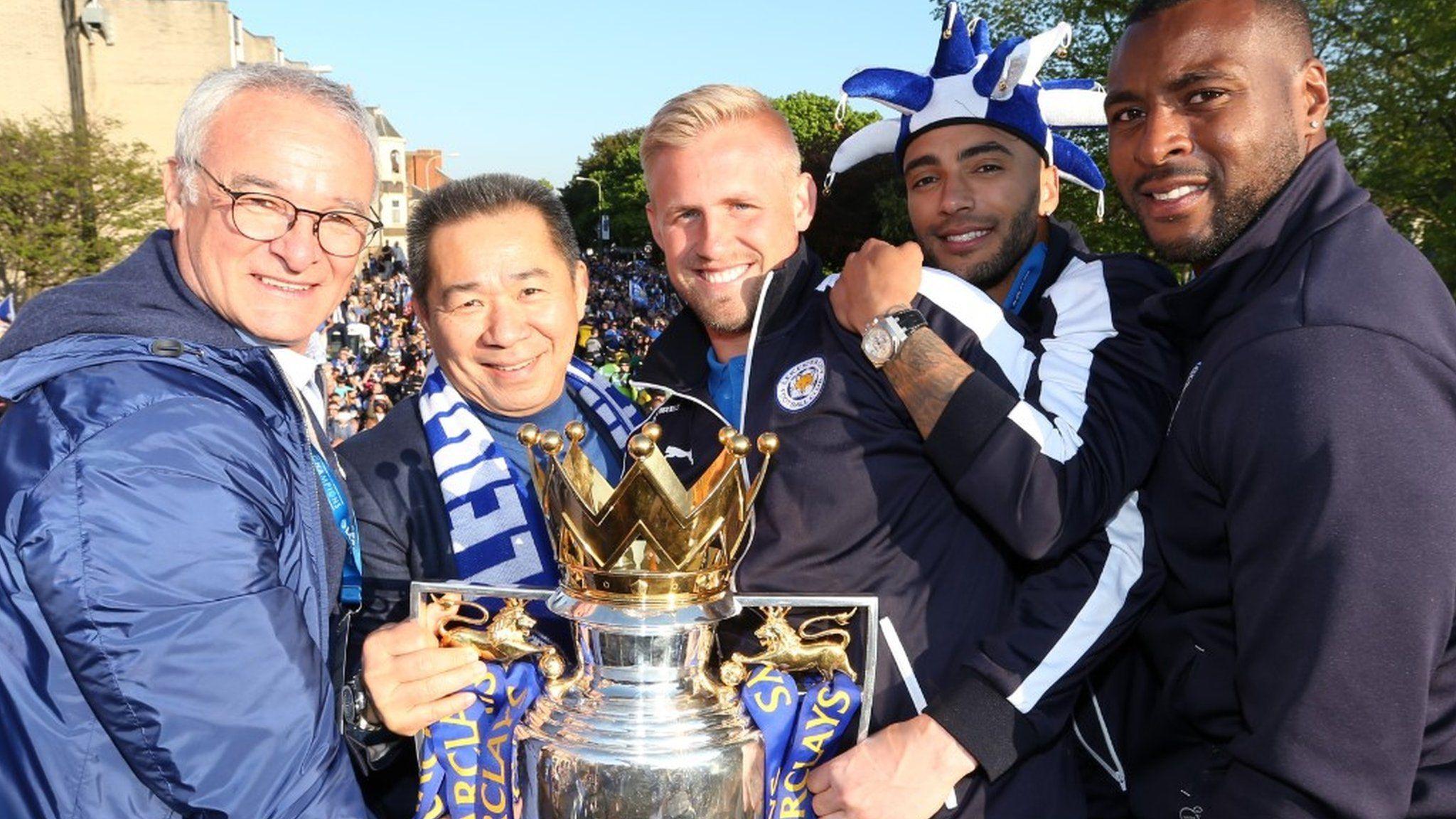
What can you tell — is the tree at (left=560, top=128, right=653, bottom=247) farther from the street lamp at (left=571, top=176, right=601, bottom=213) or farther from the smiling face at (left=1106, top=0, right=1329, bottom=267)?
the smiling face at (left=1106, top=0, right=1329, bottom=267)

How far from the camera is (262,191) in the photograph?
2414 millimetres

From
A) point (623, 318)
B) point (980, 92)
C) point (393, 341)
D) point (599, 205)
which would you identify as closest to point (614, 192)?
point (599, 205)

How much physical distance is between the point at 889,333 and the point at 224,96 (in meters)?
1.57

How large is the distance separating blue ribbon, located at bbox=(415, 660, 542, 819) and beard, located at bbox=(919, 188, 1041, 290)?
6.71ft

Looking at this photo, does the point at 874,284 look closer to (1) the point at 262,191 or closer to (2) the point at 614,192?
(1) the point at 262,191

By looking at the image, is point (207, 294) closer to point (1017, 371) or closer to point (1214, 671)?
point (1017, 371)

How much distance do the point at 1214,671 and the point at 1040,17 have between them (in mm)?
24789

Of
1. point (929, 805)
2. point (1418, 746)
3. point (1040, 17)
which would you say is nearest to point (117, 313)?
point (929, 805)

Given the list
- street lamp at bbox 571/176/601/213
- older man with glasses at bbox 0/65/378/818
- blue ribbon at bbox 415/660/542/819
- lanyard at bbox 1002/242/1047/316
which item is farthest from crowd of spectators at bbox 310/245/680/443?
street lamp at bbox 571/176/601/213

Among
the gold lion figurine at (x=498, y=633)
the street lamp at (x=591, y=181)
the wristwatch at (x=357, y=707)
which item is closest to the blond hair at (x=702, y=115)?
the gold lion figurine at (x=498, y=633)

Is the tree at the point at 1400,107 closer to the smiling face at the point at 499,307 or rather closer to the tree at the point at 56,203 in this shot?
the smiling face at the point at 499,307

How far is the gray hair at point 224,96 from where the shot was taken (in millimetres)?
2396

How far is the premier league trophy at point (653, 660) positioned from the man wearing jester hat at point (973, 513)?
0.23 metres

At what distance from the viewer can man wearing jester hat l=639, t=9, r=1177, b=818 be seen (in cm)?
241
